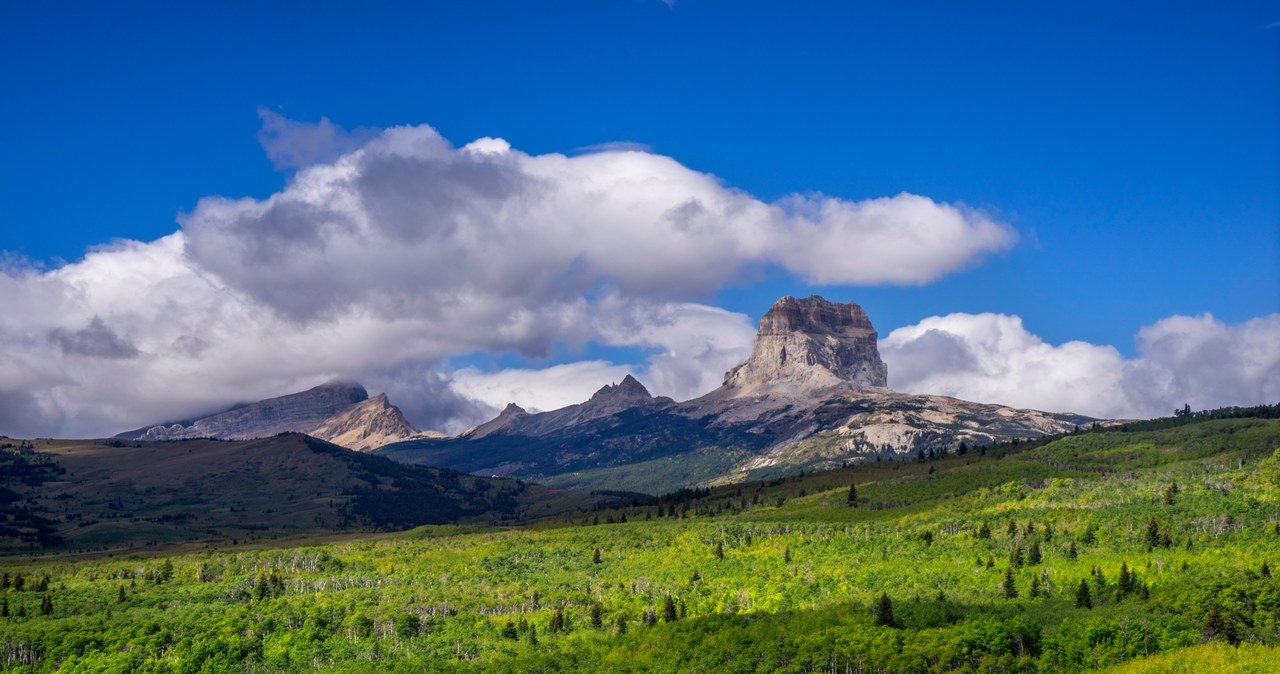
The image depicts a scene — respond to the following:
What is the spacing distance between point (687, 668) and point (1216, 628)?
82470mm

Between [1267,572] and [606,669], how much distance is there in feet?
377

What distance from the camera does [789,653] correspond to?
19025cm

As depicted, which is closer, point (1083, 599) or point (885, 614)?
point (885, 614)

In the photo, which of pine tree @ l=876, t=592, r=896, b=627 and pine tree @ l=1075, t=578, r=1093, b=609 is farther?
pine tree @ l=1075, t=578, r=1093, b=609

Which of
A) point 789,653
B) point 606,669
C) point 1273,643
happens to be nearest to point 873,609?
point 789,653

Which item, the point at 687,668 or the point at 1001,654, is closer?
the point at 1001,654

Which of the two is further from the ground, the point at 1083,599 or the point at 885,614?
the point at 1083,599

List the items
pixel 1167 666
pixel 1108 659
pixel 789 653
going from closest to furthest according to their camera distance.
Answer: pixel 1167 666 → pixel 1108 659 → pixel 789 653

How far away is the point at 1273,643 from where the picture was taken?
6639 inches

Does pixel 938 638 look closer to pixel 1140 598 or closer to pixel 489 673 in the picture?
pixel 1140 598

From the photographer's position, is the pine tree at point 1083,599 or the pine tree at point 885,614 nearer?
the pine tree at point 885,614

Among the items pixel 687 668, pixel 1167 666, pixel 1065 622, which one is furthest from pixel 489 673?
pixel 1167 666

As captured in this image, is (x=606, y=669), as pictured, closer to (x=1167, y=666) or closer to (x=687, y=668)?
(x=687, y=668)

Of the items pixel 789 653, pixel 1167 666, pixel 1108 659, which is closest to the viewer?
pixel 1167 666
